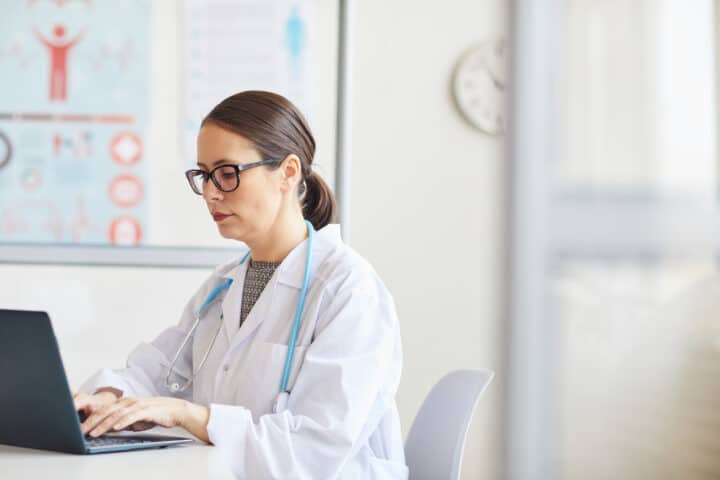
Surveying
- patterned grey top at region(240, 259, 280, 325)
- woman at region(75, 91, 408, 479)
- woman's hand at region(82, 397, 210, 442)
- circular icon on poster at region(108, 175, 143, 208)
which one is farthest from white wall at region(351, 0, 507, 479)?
woman's hand at region(82, 397, 210, 442)

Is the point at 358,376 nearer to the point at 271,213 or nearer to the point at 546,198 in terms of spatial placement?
the point at 271,213

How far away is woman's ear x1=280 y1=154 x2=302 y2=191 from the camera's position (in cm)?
172

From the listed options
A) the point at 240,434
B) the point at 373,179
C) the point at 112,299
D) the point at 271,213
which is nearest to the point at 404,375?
the point at 373,179

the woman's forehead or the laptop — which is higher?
the woman's forehead

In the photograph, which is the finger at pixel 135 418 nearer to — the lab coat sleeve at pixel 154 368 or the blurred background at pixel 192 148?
the lab coat sleeve at pixel 154 368

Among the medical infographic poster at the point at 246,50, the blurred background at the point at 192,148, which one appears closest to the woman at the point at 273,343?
the blurred background at the point at 192,148

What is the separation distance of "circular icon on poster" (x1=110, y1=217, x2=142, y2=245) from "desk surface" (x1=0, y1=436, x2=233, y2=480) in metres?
1.53

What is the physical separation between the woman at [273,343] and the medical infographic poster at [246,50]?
1109 millimetres

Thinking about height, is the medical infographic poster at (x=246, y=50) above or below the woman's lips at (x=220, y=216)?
above

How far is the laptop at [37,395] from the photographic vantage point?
1.19m

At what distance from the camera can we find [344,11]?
2.89 meters

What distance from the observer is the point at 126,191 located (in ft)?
9.33

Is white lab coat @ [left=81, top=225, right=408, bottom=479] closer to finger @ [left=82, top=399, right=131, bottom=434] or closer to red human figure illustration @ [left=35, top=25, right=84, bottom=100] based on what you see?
finger @ [left=82, top=399, right=131, bottom=434]

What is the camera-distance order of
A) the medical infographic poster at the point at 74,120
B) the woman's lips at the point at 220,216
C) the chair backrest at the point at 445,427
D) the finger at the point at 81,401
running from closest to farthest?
the finger at the point at 81,401
the chair backrest at the point at 445,427
the woman's lips at the point at 220,216
the medical infographic poster at the point at 74,120
